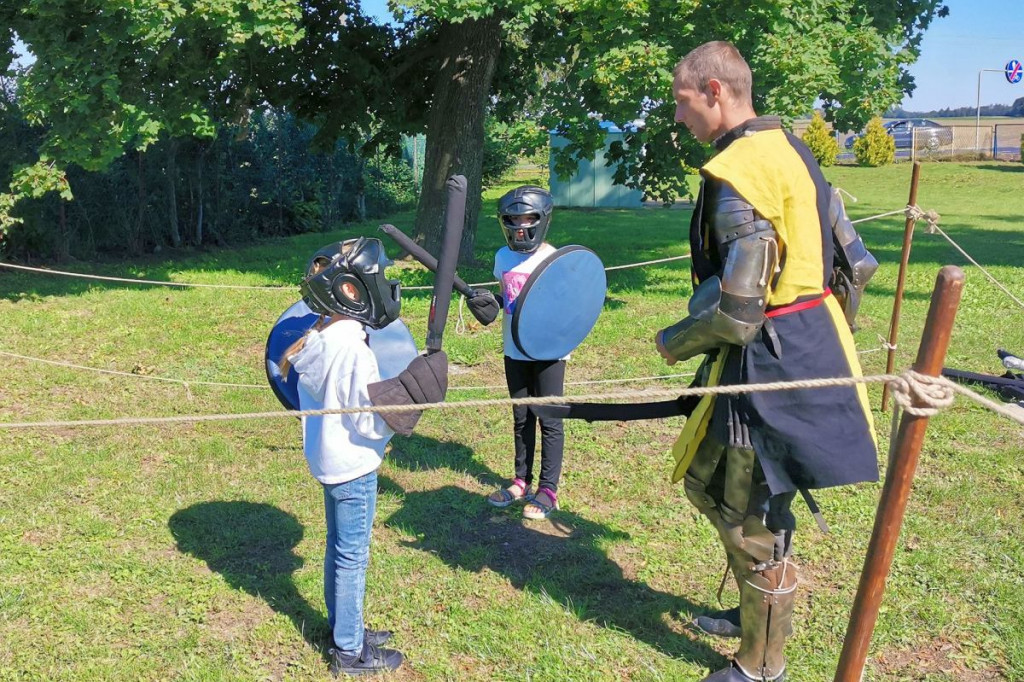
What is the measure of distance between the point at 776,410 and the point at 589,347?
513 cm

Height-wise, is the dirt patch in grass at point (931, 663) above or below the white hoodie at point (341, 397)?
below

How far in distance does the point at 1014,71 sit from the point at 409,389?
44.2 meters

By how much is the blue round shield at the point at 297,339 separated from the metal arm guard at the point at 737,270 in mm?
1111

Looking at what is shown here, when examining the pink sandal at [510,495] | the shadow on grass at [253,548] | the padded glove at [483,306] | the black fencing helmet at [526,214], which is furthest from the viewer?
the pink sandal at [510,495]

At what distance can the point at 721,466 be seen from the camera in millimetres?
3195

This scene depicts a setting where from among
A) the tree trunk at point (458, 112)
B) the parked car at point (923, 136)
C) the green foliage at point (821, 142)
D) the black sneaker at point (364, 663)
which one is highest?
the parked car at point (923, 136)

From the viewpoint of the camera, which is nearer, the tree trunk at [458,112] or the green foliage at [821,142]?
the tree trunk at [458,112]

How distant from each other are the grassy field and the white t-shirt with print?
0.37 meters

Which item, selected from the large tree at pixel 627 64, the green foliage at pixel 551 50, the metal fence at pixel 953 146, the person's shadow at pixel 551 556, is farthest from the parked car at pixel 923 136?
the person's shadow at pixel 551 556

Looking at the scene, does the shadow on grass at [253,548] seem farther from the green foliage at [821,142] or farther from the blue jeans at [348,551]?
the green foliage at [821,142]

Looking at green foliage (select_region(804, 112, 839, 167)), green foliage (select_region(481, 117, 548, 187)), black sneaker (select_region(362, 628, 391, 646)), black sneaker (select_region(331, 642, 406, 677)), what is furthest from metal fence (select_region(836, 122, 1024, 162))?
black sneaker (select_region(331, 642, 406, 677))

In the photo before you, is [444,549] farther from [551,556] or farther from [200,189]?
[200,189]

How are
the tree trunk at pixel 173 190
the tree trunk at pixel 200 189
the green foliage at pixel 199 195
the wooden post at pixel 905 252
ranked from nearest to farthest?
the wooden post at pixel 905 252 < the green foliage at pixel 199 195 < the tree trunk at pixel 173 190 < the tree trunk at pixel 200 189

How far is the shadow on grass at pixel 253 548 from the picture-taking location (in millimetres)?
3889
